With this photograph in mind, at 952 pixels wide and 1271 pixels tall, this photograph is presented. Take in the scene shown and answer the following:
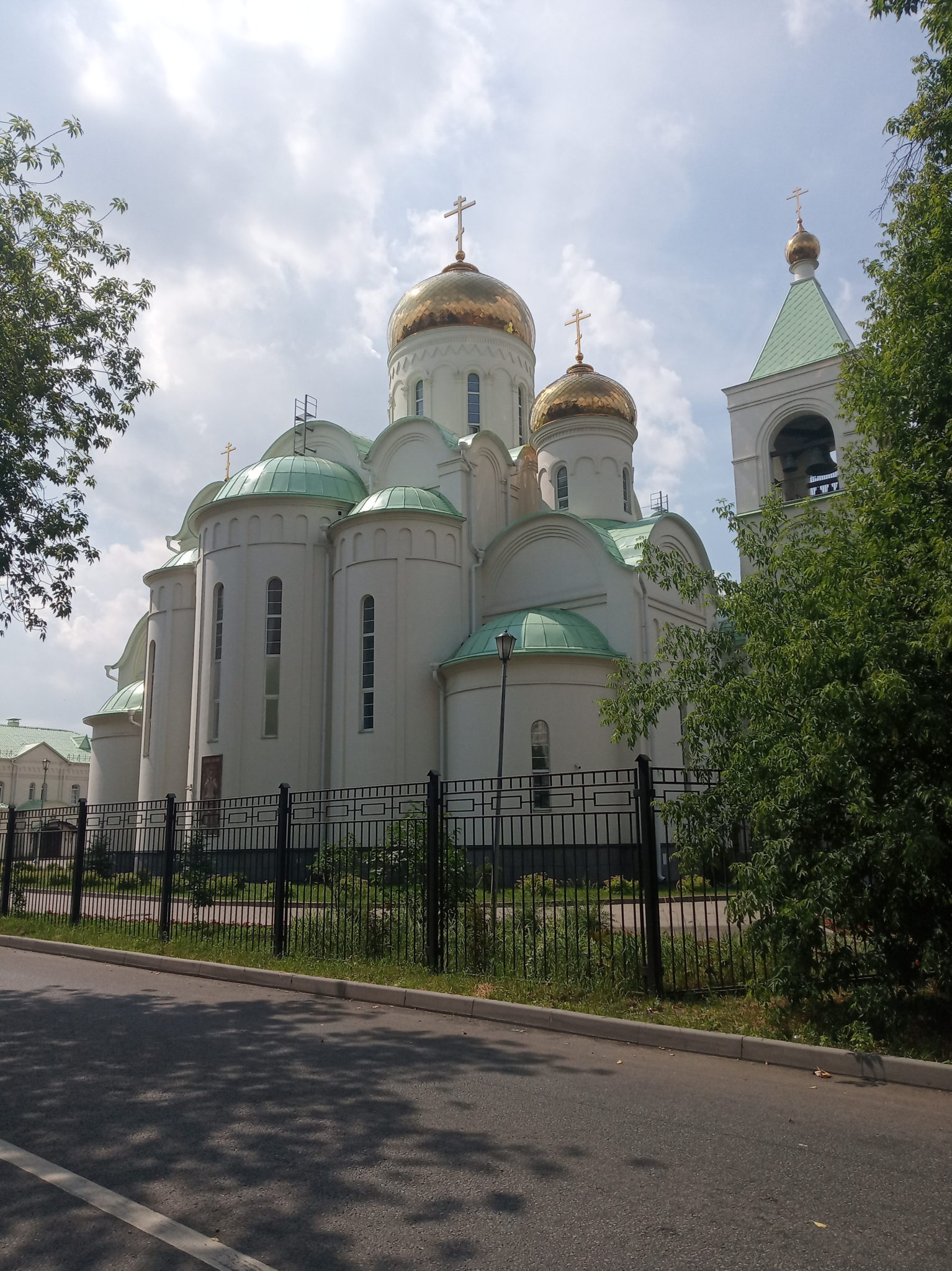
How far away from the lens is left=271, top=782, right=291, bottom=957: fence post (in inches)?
421

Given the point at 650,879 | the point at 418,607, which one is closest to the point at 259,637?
the point at 418,607

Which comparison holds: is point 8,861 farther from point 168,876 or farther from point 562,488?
point 562,488

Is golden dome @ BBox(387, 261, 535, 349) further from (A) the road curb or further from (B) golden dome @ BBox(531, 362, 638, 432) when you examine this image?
(A) the road curb

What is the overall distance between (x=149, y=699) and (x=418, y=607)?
8.64 m

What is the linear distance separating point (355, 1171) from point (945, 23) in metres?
8.90

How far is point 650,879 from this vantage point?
7770mm

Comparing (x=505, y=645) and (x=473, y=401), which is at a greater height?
(x=473, y=401)

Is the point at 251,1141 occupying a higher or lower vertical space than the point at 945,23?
lower

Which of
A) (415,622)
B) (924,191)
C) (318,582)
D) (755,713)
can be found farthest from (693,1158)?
(318,582)

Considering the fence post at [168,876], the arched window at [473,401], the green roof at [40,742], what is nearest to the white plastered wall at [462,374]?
the arched window at [473,401]

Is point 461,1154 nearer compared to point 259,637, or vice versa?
point 461,1154

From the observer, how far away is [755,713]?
7.43 meters

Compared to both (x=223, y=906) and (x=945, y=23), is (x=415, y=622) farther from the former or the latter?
(x=945, y=23)

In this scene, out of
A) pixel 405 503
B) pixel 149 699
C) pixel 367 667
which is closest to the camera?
pixel 367 667
